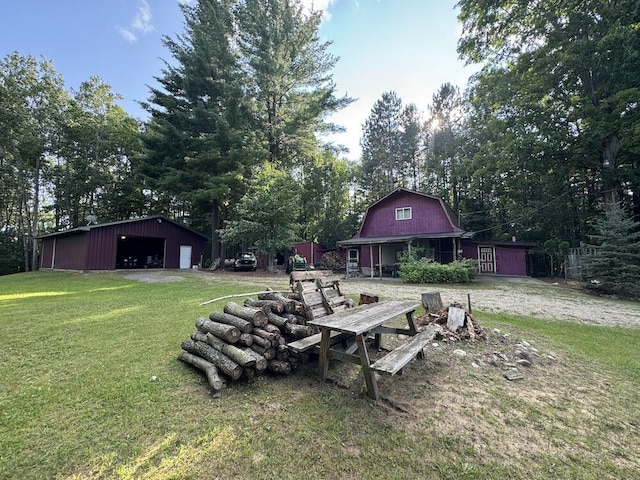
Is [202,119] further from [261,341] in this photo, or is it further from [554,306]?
[554,306]

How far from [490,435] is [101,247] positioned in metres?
20.3

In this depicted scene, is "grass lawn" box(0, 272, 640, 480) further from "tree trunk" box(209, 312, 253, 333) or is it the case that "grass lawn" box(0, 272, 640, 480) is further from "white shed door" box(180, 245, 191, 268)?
"white shed door" box(180, 245, 191, 268)

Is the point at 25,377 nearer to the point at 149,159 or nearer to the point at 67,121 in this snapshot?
the point at 149,159

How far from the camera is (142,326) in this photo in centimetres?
527

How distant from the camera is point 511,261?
18641 mm

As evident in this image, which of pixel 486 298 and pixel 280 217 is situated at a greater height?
pixel 280 217

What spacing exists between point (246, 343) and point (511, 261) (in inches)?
812

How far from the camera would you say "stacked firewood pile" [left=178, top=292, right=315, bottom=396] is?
3.11 metres

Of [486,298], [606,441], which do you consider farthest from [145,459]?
[486,298]

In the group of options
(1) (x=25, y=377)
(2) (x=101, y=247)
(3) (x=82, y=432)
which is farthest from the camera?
(2) (x=101, y=247)

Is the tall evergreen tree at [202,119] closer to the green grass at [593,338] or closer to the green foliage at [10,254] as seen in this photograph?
the green foliage at [10,254]

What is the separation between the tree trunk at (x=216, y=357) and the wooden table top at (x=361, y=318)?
961 millimetres

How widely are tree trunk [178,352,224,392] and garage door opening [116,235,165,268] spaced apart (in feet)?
64.3

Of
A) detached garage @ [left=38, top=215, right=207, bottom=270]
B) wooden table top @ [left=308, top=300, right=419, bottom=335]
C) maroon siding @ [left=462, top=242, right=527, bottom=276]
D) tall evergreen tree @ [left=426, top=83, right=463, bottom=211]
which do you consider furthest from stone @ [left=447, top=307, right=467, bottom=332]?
tall evergreen tree @ [left=426, top=83, right=463, bottom=211]
